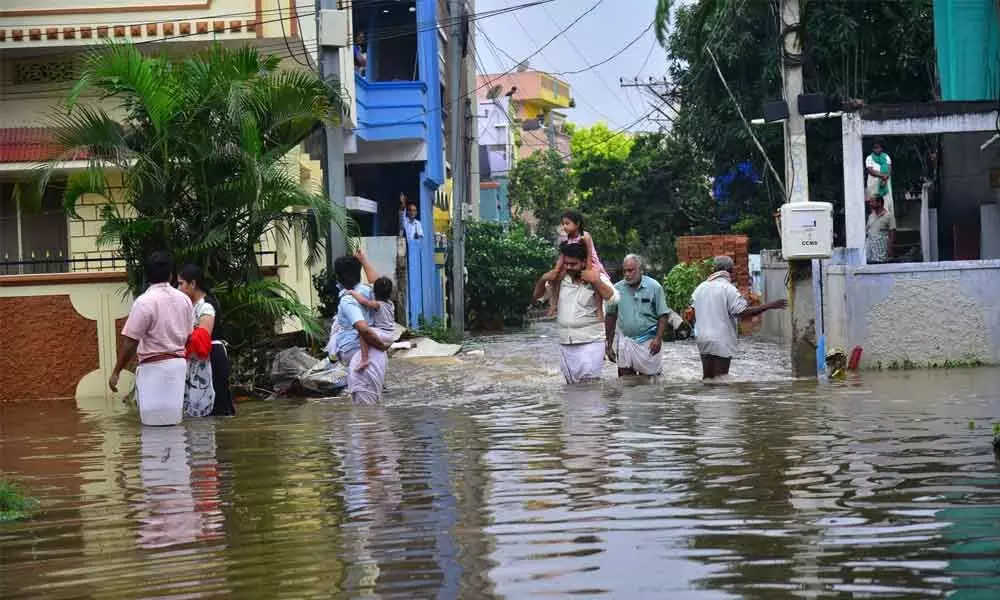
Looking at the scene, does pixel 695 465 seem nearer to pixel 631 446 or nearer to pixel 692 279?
pixel 631 446

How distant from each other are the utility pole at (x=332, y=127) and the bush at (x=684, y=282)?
8.24 m

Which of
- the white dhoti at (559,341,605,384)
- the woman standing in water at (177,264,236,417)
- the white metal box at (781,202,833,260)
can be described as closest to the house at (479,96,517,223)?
the white metal box at (781,202,833,260)

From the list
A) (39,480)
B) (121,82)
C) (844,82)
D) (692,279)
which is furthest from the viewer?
(844,82)

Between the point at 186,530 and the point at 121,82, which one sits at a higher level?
the point at 121,82

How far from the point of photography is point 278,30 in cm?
2142

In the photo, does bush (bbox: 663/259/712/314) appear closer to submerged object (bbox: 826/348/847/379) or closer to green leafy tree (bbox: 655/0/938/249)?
green leafy tree (bbox: 655/0/938/249)

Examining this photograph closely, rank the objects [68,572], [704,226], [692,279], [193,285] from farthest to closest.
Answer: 1. [704,226]
2. [692,279]
3. [193,285]
4. [68,572]

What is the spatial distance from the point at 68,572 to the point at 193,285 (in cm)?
661

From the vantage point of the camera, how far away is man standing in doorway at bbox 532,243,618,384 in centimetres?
1360

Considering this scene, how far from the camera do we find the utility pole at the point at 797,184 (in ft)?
53.3

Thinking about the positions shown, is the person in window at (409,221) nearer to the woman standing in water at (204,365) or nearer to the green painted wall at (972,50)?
the green painted wall at (972,50)

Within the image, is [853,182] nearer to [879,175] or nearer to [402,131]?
[879,175]

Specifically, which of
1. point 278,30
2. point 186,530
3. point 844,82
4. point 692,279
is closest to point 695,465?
point 186,530

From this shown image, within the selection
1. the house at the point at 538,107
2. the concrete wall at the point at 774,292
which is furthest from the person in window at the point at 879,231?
the house at the point at 538,107
